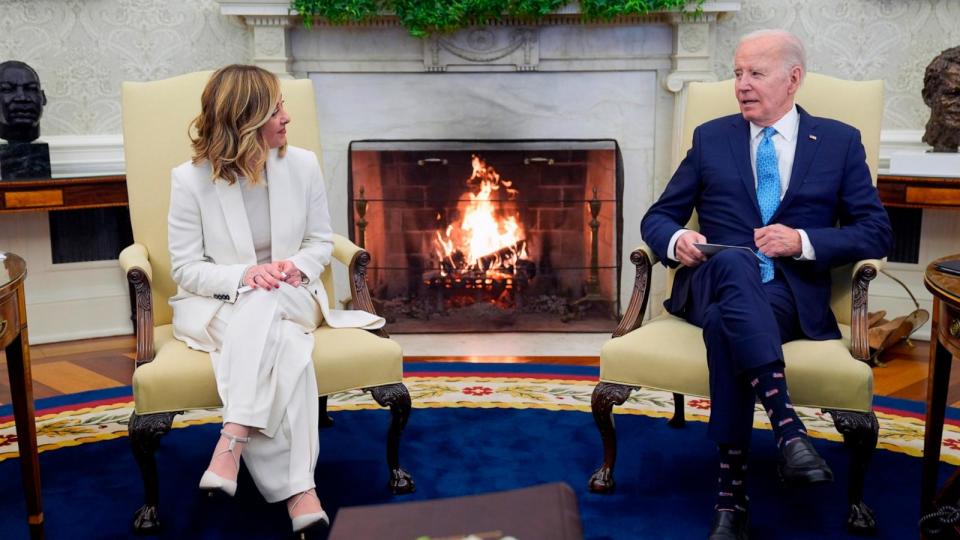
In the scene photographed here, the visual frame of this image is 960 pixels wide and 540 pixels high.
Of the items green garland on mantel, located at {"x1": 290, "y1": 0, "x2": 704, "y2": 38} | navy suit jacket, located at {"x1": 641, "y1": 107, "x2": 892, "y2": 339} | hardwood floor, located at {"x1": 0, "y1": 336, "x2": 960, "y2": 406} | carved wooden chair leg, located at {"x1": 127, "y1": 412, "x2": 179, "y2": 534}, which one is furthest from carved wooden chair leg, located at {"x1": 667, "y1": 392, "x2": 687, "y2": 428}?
green garland on mantel, located at {"x1": 290, "y1": 0, "x2": 704, "y2": 38}

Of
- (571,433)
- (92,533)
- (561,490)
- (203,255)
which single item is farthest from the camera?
(571,433)

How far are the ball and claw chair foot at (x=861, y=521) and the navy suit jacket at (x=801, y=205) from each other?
1.45ft

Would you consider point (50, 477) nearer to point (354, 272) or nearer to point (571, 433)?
point (354, 272)

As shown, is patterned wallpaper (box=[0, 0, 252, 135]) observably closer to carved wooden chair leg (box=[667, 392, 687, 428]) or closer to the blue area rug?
the blue area rug

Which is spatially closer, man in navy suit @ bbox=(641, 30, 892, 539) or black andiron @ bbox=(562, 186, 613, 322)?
man in navy suit @ bbox=(641, 30, 892, 539)

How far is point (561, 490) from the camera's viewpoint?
4.87 feet

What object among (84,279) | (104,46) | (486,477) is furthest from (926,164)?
(84,279)

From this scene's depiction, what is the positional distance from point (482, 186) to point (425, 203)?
0.99ft

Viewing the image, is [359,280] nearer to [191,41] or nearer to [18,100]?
[18,100]

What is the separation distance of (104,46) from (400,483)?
9.35ft

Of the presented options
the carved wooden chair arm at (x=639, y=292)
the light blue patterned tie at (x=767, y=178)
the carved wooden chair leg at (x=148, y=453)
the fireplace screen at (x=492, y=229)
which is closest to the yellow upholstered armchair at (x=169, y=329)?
the carved wooden chair leg at (x=148, y=453)

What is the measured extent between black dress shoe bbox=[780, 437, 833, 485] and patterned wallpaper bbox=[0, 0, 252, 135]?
3.28 meters

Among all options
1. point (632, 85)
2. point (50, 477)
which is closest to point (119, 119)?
point (50, 477)

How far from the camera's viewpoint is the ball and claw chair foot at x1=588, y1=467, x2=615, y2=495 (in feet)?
8.48
